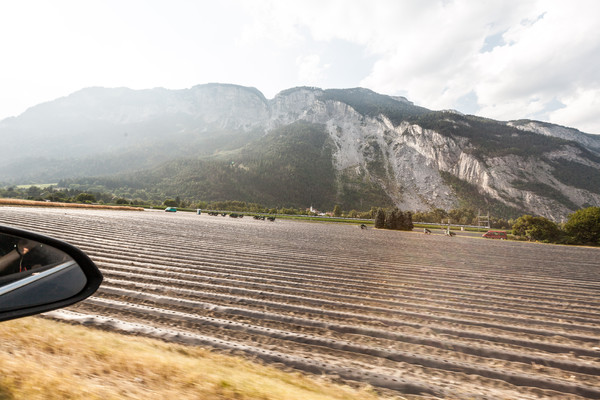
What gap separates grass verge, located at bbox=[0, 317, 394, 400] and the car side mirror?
53 cm

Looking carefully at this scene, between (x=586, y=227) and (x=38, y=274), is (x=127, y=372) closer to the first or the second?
(x=38, y=274)

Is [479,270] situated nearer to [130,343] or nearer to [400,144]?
[130,343]

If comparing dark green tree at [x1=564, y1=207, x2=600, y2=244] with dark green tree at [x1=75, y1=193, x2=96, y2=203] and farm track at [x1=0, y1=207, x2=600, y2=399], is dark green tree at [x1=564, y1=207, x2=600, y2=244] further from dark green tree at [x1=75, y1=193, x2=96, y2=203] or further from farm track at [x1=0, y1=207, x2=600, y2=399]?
dark green tree at [x1=75, y1=193, x2=96, y2=203]

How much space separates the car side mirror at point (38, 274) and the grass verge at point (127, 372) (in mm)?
535

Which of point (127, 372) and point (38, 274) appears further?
point (127, 372)

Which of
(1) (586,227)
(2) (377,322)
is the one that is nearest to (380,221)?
(1) (586,227)

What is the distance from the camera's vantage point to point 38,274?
178cm

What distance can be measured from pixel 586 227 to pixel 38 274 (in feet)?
153

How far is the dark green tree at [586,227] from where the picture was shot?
30297 millimetres

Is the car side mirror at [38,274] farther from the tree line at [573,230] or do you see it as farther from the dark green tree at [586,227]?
the dark green tree at [586,227]

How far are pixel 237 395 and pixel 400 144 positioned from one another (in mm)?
209848

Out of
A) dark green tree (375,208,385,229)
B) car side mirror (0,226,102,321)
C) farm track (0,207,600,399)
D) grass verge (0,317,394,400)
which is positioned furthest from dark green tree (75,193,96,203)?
car side mirror (0,226,102,321)

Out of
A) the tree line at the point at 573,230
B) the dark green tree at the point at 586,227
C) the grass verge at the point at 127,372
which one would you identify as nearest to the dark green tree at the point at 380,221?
the tree line at the point at 573,230

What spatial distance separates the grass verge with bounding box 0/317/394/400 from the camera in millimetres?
1841
